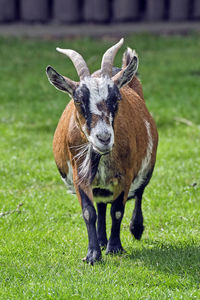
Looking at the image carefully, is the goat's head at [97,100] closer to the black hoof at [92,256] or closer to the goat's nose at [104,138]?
the goat's nose at [104,138]

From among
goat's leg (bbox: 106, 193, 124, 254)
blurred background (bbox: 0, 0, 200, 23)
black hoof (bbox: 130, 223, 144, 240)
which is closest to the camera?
goat's leg (bbox: 106, 193, 124, 254)

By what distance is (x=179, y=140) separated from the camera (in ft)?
34.9

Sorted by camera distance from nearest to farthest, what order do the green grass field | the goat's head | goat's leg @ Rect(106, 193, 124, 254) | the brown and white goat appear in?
the green grass field < the goat's head < the brown and white goat < goat's leg @ Rect(106, 193, 124, 254)

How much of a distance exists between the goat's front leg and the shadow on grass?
351 mm

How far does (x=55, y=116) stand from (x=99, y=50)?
17.9ft

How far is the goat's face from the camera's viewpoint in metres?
5.22

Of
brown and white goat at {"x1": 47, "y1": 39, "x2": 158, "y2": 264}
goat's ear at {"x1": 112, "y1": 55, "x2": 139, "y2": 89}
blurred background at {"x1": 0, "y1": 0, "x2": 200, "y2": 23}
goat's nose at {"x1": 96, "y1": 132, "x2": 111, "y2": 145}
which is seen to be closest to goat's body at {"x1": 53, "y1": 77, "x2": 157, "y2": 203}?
brown and white goat at {"x1": 47, "y1": 39, "x2": 158, "y2": 264}

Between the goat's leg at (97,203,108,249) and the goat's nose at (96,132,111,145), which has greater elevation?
the goat's nose at (96,132,111,145)

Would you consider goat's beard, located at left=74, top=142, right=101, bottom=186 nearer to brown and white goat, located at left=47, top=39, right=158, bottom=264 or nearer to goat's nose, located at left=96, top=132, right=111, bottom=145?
brown and white goat, located at left=47, top=39, right=158, bottom=264

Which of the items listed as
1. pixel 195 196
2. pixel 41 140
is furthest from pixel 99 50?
pixel 195 196

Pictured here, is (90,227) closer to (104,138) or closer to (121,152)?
(121,152)

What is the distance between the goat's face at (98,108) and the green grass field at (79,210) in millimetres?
1046

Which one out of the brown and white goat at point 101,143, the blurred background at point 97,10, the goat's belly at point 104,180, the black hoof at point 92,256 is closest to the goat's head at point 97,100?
the brown and white goat at point 101,143

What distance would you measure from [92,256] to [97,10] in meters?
13.9
